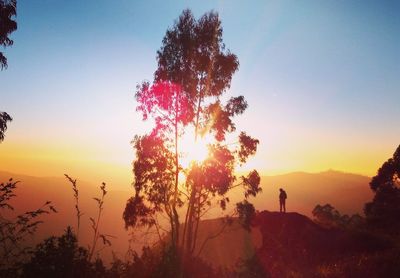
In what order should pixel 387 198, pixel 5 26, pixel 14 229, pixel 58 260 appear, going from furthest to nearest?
1. pixel 387 198
2. pixel 5 26
3. pixel 58 260
4. pixel 14 229

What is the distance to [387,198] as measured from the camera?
3900cm

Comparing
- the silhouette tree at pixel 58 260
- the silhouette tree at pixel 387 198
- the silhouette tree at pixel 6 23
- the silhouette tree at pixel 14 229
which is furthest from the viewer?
the silhouette tree at pixel 387 198

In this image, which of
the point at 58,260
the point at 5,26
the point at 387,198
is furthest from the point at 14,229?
the point at 387,198

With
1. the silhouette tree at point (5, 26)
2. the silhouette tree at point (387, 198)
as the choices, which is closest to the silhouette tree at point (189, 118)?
the silhouette tree at point (5, 26)

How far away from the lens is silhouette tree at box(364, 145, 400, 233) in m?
37.9

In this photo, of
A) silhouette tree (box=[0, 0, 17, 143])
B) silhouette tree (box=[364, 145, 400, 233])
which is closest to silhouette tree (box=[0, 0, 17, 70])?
silhouette tree (box=[0, 0, 17, 143])

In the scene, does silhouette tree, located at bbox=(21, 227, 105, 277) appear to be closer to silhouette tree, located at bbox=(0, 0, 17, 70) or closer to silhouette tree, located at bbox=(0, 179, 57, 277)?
silhouette tree, located at bbox=(0, 179, 57, 277)

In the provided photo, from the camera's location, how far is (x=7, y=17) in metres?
12.9

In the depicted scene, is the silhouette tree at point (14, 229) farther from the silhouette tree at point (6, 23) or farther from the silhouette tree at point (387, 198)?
the silhouette tree at point (387, 198)

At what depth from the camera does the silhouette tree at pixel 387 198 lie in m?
37.9

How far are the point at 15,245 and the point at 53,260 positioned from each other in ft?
6.58

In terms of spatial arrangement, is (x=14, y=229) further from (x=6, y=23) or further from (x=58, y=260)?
(x=6, y=23)

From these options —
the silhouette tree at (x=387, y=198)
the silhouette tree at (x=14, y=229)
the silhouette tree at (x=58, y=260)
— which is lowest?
the silhouette tree at (x=58, y=260)

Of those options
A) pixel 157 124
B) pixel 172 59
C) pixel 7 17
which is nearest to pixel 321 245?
pixel 157 124
